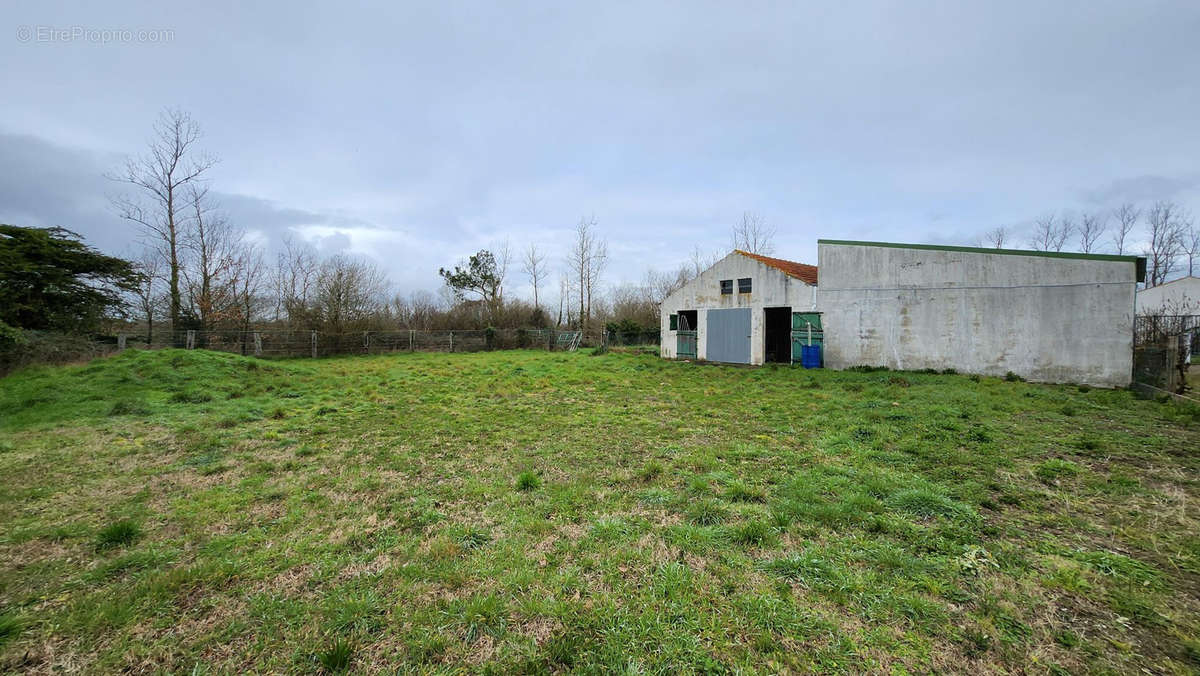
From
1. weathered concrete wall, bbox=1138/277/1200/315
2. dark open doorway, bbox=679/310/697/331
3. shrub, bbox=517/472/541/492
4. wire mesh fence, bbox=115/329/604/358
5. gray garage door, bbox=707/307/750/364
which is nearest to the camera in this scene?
shrub, bbox=517/472/541/492

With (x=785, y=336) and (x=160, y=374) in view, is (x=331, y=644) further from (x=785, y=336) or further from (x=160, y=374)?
(x=785, y=336)

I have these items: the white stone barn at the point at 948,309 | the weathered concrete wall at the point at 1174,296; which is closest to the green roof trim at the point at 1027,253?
the white stone barn at the point at 948,309

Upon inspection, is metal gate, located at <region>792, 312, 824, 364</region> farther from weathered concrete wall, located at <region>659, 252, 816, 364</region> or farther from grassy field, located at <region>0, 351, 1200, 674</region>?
grassy field, located at <region>0, 351, 1200, 674</region>

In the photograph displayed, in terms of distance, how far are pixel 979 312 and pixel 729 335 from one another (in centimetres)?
824

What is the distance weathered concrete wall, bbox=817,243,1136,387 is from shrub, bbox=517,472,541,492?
14378 millimetres

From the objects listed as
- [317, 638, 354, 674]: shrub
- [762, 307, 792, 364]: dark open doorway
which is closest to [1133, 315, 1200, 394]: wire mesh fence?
[762, 307, 792, 364]: dark open doorway

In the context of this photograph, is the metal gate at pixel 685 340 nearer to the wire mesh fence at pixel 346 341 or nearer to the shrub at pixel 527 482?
the wire mesh fence at pixel 346 341

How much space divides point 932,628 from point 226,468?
697 centimetres

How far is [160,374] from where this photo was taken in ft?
32.4

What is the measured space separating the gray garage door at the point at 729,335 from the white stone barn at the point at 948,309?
0.05m

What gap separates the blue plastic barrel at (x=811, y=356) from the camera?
15.2m

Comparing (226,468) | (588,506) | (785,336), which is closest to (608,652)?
(588,506)

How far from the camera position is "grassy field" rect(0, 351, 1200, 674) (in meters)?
2.11

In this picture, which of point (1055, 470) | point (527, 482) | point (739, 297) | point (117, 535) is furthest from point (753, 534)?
point (739, 297)
